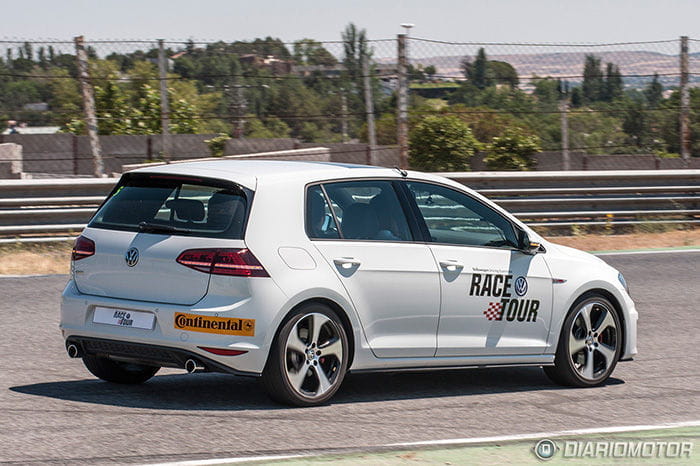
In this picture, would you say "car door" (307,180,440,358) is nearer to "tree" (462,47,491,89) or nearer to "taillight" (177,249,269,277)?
"taillight" (177,249,269,277)

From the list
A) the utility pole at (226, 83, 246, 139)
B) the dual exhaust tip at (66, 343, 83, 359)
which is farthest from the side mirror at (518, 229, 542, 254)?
the utility pole at (226, 83, 246, 139)

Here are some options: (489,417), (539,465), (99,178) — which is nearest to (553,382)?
(489,417)

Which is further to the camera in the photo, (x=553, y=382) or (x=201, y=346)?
(x=553, y=382)

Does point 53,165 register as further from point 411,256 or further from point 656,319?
point 411,256

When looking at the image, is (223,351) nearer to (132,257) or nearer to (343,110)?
(132,257)

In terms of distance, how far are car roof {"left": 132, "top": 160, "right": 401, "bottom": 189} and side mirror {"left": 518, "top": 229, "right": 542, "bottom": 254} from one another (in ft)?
3.27

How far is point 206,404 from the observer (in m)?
6.94

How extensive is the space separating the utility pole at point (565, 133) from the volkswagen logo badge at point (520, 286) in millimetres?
9951

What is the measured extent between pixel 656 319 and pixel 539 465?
19.5ft

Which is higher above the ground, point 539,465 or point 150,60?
point 150,60

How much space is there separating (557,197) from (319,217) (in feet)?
36.1

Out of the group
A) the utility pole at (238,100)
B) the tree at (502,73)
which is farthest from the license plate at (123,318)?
the tree at (502,73)

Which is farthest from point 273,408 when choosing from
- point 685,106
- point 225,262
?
point 685,106

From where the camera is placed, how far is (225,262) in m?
6.60
